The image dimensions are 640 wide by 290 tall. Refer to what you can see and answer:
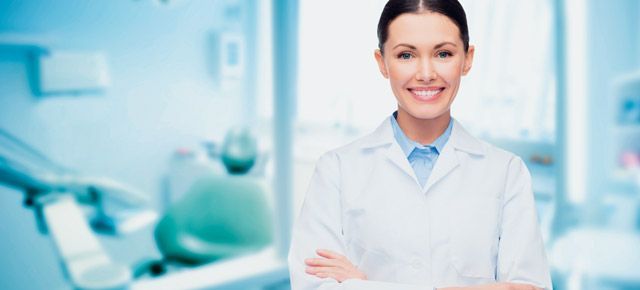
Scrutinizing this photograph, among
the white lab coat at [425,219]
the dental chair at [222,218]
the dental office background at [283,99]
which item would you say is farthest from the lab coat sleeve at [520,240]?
the dental chair at [222,218]

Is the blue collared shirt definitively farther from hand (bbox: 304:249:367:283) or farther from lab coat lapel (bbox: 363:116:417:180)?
hand (bbox: 304:249:367:283)

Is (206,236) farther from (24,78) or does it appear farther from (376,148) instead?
(376,148)

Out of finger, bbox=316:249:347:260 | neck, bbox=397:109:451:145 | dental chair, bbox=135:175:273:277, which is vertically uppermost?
neck, bbox=397:109:451:145

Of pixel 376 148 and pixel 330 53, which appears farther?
pixel 330 53

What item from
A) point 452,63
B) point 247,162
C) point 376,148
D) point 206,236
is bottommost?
point 206,236

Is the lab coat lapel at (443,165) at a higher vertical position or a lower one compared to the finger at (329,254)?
higher

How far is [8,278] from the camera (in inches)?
79.9

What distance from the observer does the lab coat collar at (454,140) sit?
0.99 metres

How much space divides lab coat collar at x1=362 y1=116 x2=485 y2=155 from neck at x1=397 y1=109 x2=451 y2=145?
2 cm

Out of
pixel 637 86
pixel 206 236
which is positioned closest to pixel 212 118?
pixel 206 236

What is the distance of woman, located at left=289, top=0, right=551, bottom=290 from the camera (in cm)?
91

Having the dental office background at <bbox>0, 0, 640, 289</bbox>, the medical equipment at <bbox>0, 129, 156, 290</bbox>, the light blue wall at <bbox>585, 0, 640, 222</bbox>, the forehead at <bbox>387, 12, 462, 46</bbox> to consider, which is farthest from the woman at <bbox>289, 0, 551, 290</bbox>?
the light blue wall at <bbox>585, 0, 640, 222</bbox>

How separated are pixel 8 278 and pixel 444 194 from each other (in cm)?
168

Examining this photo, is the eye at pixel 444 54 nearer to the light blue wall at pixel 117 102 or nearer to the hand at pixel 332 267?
the hand at pixel 332 267
